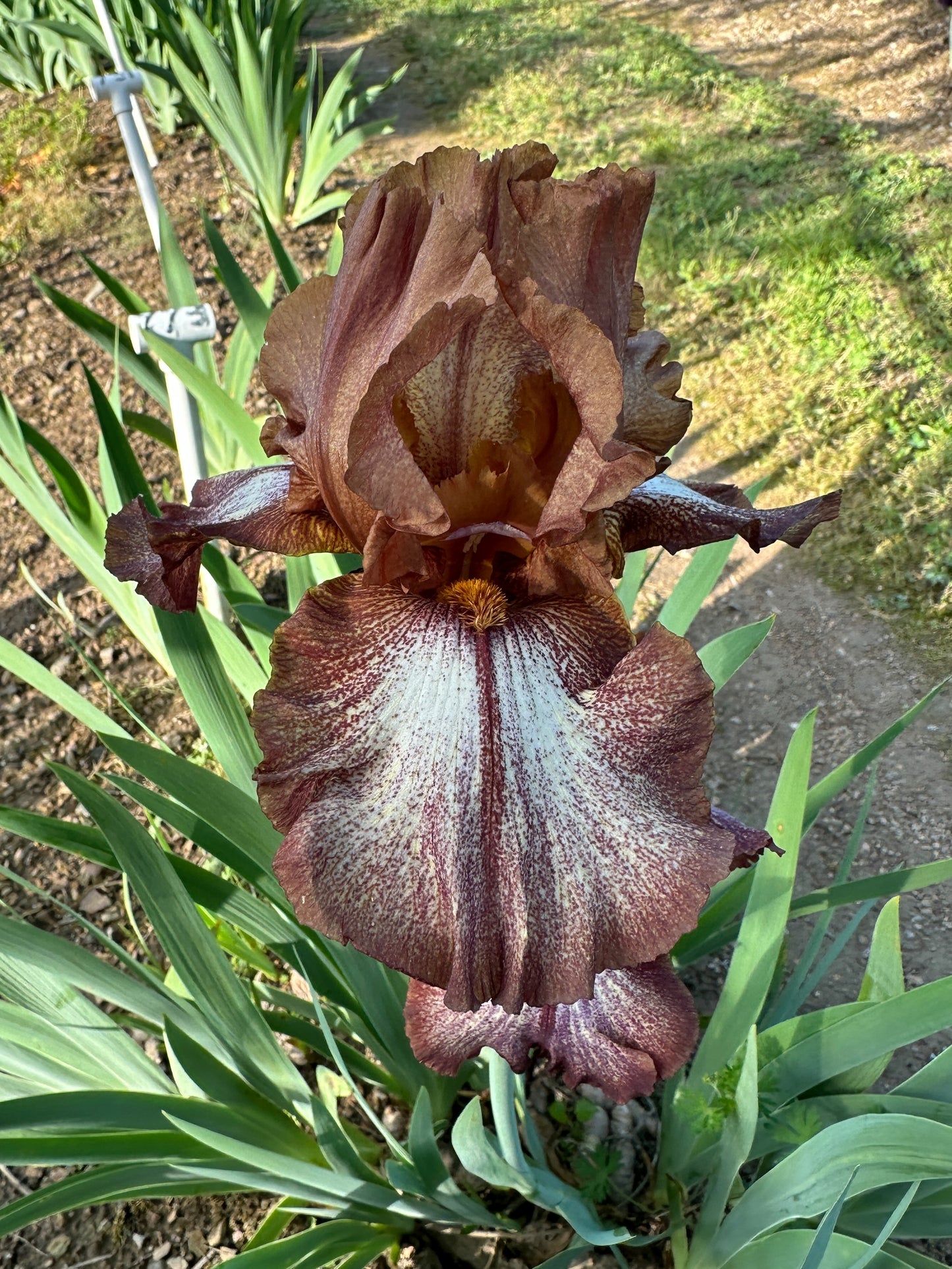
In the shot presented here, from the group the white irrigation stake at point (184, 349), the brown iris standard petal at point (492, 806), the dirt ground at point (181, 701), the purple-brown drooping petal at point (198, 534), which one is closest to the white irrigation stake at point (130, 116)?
the white irrigation stake at point (184, 349)

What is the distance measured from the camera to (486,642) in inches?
36.1

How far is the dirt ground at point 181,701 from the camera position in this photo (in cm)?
181

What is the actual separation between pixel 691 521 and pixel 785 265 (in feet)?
12.8

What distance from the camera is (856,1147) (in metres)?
1.04

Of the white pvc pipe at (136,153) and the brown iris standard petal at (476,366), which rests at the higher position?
the white pvc pipe at (136,153)

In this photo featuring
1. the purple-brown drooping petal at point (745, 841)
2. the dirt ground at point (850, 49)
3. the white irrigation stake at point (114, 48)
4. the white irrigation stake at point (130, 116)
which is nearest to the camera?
the purple-brown drooping petal at point (745, 841)

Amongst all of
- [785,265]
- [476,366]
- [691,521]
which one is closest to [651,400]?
[691,521]

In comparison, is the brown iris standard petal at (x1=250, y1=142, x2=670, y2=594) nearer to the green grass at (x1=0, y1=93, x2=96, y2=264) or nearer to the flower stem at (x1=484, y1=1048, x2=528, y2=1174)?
the flower stem at (x1=484, y1=1048, x2=528, y2=1174)

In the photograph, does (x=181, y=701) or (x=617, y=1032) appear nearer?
(x=617, y=1032)

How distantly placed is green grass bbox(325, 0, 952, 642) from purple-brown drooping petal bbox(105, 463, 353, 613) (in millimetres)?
2606

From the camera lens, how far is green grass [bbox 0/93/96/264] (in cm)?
Result: 480

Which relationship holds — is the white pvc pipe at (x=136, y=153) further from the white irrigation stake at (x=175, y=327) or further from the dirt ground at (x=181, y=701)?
the dirt ground at (x=181, y=701)

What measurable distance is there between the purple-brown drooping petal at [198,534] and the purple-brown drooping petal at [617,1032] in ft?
1.85

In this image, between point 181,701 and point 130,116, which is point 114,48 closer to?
point 130,116
